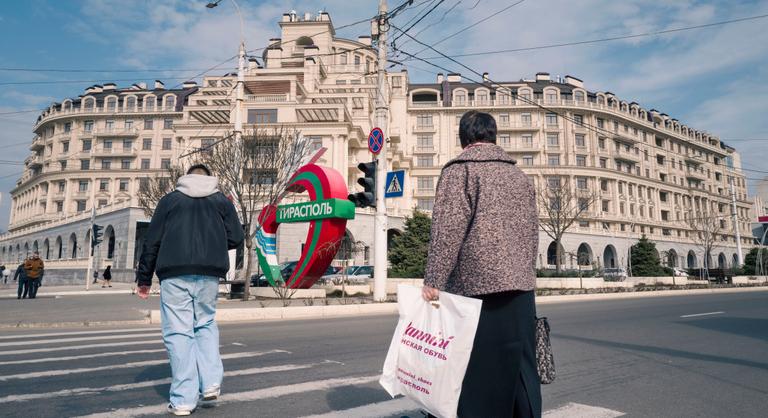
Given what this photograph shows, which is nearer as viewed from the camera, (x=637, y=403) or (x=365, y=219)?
(x=637, y=403)

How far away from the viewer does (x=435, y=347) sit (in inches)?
92.7

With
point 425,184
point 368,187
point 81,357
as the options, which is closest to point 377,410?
point 81,357

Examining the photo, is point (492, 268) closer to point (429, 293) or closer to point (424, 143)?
point (429, 293)

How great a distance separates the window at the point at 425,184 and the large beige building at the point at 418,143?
18cm

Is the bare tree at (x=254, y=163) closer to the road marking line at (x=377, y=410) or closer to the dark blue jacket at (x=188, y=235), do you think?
the dark blue jacket at (x=188, y=235)

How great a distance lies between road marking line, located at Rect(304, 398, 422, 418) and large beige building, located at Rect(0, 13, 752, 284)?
43.1m

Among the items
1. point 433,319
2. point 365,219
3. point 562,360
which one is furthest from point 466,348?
point 365,219

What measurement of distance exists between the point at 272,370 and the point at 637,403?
10.9ft

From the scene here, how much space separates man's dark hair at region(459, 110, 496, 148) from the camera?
2.73 metres

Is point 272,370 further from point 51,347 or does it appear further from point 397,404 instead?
point 51,347

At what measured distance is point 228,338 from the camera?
760cm

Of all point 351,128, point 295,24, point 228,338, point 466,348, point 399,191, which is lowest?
point 228,338

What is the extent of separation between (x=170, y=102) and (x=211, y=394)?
75.7 meters

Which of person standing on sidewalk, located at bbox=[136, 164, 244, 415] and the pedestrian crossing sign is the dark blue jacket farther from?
the pedestrian crossing sign
